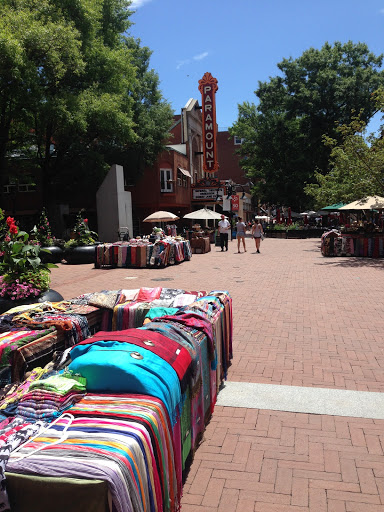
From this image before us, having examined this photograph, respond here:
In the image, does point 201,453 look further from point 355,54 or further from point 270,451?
point 355,54

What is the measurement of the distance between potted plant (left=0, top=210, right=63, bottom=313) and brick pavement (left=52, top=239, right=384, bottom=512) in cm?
321

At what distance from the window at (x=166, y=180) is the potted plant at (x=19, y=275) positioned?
2423cm

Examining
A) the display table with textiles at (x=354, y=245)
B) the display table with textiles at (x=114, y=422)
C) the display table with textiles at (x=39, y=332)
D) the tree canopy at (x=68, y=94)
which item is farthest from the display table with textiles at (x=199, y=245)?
the display table with textiles at (x=114, y=422)

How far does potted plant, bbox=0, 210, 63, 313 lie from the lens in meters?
6.17

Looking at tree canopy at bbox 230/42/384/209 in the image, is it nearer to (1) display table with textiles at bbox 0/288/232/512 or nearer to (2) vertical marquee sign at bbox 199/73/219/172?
(2) vertical marquee sign at bbox 199/73/219/172

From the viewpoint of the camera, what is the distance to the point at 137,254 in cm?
1493

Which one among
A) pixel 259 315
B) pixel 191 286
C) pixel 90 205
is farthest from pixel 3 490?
pixel 90 205

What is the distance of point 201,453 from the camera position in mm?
3410

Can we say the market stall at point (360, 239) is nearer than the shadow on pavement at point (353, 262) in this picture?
No

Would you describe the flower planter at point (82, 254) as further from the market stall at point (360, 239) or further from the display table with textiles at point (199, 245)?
the market stall at point (360, 239)

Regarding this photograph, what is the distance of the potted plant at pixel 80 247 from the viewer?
16.8 metres

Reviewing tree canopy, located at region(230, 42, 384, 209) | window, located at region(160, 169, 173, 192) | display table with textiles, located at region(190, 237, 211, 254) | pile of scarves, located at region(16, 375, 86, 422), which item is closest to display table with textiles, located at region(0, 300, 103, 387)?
pile of scarves, located at region(16, 375, 86, 422)

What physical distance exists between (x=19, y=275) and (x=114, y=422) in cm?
478

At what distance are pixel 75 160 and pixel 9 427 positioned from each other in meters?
23.7
